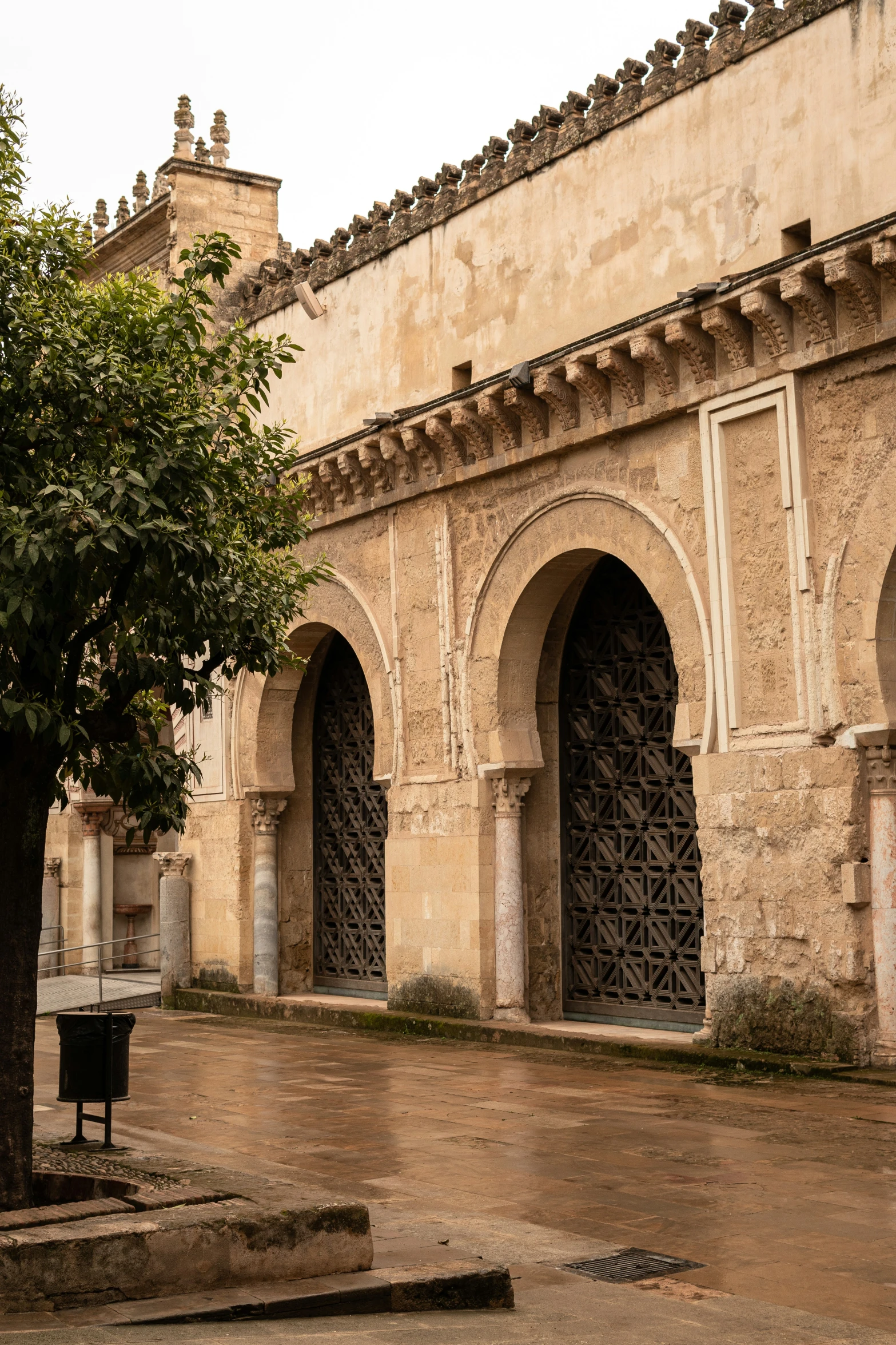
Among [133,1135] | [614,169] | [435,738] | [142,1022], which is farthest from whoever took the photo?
[142,1022]

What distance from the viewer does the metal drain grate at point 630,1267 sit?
5266mm

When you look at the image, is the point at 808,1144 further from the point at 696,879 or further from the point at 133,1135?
the point at 696,879

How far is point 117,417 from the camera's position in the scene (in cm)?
594

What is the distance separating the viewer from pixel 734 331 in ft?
34.2

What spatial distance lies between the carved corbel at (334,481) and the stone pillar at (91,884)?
8134 millimetres

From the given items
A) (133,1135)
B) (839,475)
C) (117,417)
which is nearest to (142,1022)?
(133,1135)

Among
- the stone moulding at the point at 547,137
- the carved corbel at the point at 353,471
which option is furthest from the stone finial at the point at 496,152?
the carved corbel at the point at 353,471

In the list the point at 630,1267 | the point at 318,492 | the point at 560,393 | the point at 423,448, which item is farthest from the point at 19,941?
the point at 318,492

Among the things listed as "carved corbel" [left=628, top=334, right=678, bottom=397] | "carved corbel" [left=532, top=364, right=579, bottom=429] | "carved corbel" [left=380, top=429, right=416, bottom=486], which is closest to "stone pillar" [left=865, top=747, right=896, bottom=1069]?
"carved corbel" [left=628, top=334, right=678, bottom=397]

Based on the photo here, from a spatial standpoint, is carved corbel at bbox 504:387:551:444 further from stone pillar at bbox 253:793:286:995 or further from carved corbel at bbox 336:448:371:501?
stone pillar at bbox 253:793:286:995

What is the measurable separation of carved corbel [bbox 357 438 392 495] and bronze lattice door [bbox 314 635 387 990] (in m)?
2.17

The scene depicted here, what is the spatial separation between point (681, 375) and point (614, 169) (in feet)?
6.67

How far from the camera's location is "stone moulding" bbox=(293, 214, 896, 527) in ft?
31.4

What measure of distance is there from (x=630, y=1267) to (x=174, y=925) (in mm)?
12068
